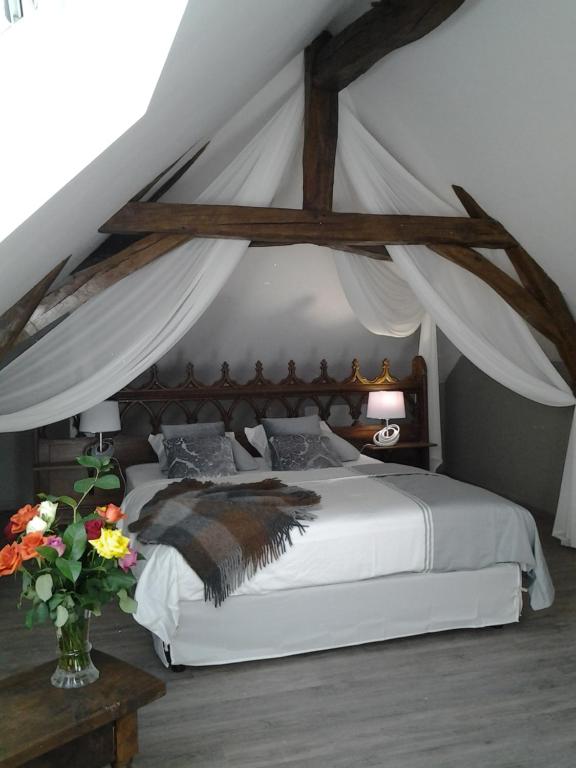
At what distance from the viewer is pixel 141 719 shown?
110 inches

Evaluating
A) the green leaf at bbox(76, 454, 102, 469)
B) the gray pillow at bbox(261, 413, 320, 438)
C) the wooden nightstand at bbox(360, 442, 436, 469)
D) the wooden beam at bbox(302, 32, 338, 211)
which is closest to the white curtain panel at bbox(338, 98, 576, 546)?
the wooden beam at bbox(302, 32, 338, 211)

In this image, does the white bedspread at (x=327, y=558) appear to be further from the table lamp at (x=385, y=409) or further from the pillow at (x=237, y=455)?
the table lamp at (x=385, y=409)

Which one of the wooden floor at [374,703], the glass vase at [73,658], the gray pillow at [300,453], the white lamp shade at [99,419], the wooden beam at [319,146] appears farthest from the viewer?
the gray pillow at [300,453]

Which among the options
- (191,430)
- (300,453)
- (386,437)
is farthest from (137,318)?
(386,437)

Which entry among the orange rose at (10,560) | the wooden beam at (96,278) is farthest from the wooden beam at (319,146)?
the orange rose at (10,560)

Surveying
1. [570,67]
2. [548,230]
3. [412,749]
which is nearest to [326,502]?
[412,749]

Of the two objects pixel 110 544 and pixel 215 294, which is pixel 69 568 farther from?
pixel 215 294

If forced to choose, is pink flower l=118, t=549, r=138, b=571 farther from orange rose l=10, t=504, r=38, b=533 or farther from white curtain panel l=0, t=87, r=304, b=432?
white curtain panel l=0, t=87, r=304, b=432

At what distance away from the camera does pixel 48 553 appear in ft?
6.56

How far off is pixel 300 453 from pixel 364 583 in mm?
1742

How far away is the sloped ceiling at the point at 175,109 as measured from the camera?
7.52ft

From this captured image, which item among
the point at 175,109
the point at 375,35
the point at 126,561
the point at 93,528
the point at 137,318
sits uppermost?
the point at 375,35

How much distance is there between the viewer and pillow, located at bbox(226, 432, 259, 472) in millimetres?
5137

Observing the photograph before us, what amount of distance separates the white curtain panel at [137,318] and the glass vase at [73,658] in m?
1.97
